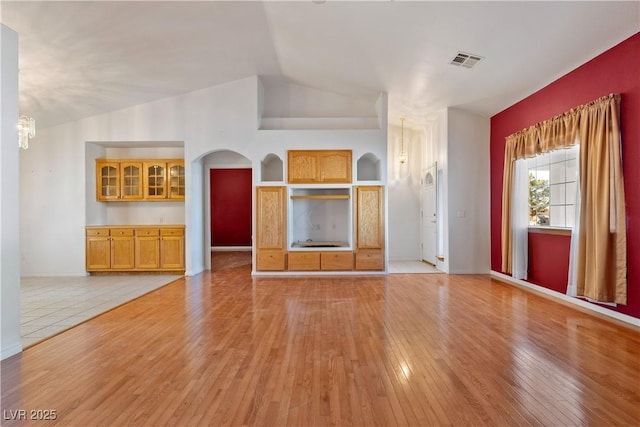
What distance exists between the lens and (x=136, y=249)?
668 centimetres

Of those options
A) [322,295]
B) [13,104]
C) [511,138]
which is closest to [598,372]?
[322,295]

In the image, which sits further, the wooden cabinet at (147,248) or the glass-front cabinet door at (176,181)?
the glass-front cabinet door at (176,181)

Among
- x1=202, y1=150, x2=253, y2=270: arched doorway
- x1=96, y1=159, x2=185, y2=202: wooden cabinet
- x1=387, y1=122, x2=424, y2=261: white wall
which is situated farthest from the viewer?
x1=202, y1=150, x2=253, y2=270: arched doorway

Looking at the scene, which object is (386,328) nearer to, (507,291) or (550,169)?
(507,291)

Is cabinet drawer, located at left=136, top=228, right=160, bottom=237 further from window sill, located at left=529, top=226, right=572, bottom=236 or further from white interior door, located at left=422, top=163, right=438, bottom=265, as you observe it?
window sill, located at left=529, top=226, right=572, bottom=236

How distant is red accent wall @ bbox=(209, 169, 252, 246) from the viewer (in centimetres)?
1117

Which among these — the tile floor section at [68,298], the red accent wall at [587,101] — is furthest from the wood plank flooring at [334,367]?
the red accent wall at [587,101]

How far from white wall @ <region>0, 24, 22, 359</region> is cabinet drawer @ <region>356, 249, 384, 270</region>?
16.2 ft

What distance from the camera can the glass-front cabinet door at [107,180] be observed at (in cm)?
693

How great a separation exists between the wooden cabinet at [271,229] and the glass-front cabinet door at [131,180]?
2.68 metres

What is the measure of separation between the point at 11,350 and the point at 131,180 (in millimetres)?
4831

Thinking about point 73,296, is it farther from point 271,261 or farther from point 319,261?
point 319,261

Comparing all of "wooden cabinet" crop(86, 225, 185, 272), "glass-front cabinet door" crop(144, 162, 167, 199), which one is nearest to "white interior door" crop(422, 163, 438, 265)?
"wooden cabinet" crop(86, 225, 185, 272)

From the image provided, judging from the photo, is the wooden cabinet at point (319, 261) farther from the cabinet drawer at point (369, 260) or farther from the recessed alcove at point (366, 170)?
the recessed alcove at point (366, 170)
